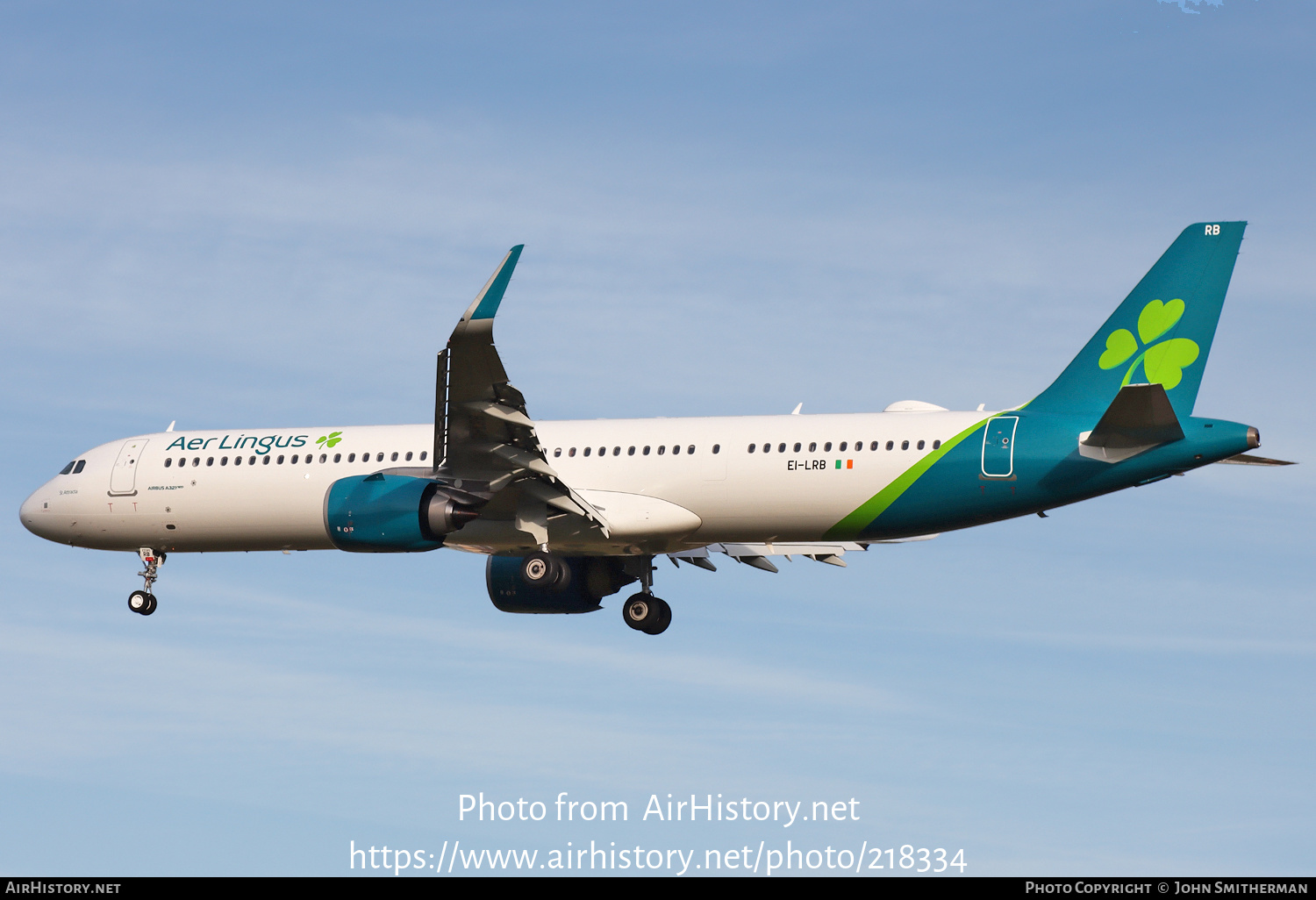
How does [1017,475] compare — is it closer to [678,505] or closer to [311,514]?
[678,505]

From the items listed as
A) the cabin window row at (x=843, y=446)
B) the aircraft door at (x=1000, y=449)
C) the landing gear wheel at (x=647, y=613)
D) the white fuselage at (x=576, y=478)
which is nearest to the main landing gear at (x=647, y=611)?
the landing gear wheel at (x=647, y=613)

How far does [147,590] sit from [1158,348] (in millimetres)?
20850

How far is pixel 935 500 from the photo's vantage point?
26047 mm

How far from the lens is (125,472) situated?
32.0m

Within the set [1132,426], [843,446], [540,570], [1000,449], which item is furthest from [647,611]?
[1132,426]

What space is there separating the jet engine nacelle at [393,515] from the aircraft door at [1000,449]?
29.2 feet

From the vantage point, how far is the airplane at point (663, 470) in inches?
976

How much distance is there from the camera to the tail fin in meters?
24.8

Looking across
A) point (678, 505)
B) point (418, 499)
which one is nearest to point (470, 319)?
point (418, 499)

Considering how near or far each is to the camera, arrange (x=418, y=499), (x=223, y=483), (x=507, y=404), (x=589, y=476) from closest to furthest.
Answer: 1. (x=507, y=404)
2. (x=418, y=499)
3. (x=589, y=476)
4. (x=223, y=483)

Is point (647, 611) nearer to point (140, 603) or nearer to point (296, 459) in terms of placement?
point (296, 459)

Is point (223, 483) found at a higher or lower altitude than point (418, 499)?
higher

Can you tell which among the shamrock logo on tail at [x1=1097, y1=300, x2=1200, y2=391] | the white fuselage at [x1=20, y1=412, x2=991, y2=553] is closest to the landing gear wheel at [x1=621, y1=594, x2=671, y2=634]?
the white fuselage at [x1=20, y1=412, x2=991, y2=553]

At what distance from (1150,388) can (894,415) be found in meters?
4.81
